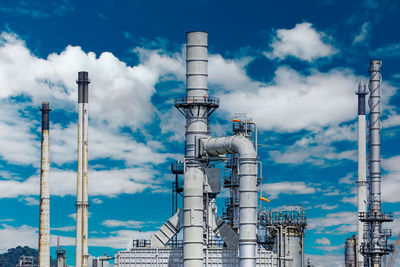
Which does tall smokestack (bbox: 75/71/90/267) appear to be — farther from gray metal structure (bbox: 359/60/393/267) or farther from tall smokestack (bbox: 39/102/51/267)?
gray metal structure (bbox: 359/60/393/267)

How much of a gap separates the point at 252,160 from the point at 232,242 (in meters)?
10.3

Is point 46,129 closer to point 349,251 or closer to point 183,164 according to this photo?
point 183,164

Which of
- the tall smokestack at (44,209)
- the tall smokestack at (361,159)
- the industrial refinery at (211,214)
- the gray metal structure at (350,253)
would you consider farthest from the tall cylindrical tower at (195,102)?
the gray metal structure at (350,253)

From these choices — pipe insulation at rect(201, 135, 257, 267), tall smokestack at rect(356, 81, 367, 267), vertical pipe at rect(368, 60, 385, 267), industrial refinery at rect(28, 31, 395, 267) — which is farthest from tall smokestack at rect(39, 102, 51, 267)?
tall smokestack at rect(356, 81, 367, 267)

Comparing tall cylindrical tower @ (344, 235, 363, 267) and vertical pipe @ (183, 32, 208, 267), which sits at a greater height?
vertical pipe @ (183, 32, 208, 267)

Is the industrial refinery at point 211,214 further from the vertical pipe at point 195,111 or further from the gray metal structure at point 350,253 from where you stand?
the gray metal structure at point 350,253

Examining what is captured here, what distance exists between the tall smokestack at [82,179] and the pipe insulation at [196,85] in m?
29.5

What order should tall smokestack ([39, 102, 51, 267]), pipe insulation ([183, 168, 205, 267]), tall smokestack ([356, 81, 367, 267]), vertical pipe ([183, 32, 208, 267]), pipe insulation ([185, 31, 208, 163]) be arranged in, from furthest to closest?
Answer: tall smokestack ([356, 81, 367, 267]) → tall smokestack ([39, 102, 51, 267]) → pipe insulation ([185, 31, 208, 163]) → vertical pipe ([183, 32, 208, 267]) → pipe insulation ([183, 168, 205, 267])

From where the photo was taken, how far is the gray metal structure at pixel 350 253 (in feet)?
372

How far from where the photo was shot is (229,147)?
6506 cm

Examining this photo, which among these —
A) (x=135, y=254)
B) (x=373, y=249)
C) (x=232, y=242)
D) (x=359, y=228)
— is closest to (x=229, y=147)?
(x=232, y=242)

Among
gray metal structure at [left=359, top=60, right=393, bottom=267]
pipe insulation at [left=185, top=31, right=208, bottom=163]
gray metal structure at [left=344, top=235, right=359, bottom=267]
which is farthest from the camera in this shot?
gray metal structure at [left=344, top=235, right=359, bottom=267]

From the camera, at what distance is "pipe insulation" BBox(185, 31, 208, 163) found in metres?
68.6

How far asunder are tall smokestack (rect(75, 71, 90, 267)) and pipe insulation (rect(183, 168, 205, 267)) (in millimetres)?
31931
